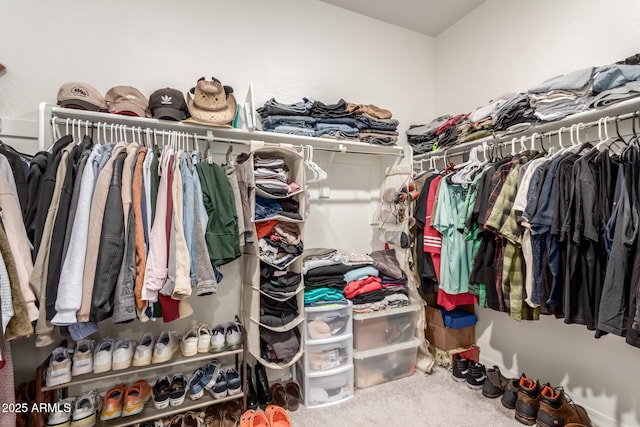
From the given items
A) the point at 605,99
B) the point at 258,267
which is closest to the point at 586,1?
the point at 605,99

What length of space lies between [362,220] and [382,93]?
1203 mm

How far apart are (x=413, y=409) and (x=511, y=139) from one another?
73.1 inches

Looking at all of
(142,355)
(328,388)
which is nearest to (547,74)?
(328,388)

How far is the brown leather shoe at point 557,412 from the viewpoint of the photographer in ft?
5.32

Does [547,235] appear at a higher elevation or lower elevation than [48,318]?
higher

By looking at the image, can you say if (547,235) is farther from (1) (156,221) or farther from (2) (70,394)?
(2) (70,394)

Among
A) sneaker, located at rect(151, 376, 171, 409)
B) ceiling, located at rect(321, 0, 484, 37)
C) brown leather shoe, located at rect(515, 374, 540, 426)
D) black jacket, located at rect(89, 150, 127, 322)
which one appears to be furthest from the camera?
ceiling, located at rect(321, 0, 484, 37)

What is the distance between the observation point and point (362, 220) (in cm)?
268

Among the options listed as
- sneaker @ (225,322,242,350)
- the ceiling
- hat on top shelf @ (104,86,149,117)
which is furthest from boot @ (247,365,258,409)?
the ceiling

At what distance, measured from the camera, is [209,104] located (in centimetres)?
184

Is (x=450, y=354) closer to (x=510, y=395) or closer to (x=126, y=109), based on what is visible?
(x=510, y=395)

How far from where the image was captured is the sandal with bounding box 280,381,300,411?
1.88m

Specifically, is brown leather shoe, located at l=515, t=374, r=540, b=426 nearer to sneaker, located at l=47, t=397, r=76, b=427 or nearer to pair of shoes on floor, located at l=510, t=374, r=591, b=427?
pair of shoes on floor, located at l=510, t=374, r=591, b=427

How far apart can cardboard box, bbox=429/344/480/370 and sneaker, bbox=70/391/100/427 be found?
227 centimetres
